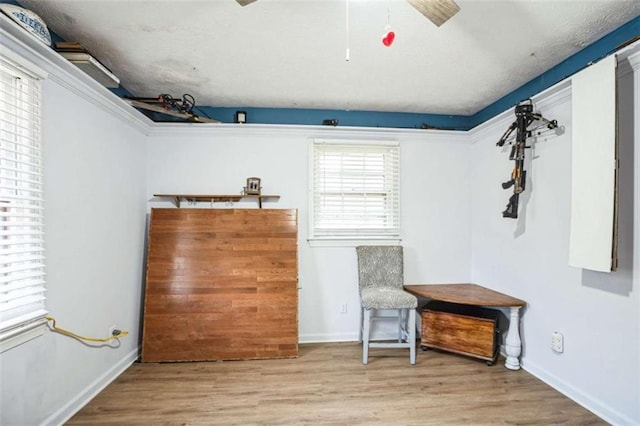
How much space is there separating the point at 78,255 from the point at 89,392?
3.38 ft

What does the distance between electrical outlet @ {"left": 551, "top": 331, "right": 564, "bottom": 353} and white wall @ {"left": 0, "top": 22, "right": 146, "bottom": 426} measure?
141 inches

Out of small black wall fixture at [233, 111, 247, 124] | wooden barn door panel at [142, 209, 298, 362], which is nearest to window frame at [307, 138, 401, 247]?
wooden barn door panel at [142, 209, 298, 362]

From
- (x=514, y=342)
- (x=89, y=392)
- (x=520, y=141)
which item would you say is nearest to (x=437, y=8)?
(x=520, y=141)

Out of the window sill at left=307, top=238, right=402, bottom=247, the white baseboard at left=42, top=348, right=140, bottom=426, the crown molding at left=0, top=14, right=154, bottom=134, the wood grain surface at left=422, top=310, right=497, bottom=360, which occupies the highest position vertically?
the crown molding at left=0, top=14, right=154, bottom=134

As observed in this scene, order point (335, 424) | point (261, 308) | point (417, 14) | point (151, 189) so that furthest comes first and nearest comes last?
1. point (151, 189)
2. point (261, 308)
3. point (335, 424)
4. point (417, 14)

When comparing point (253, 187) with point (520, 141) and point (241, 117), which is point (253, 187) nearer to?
point (241, 117)

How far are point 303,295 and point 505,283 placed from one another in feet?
6.78

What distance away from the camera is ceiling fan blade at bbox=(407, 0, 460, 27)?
129cm

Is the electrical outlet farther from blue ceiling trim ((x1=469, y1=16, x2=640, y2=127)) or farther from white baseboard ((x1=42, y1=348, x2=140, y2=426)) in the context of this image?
white baseboard ((x1=42, y1=348, x2=140, y2=426))

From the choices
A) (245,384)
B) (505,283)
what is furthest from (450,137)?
(245,384)

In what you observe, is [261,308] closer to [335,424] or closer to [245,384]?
[245,384]

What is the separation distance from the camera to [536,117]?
7.52ft

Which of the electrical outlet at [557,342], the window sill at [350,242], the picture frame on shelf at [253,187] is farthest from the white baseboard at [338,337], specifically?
the picture frame on shelf at [253,187]

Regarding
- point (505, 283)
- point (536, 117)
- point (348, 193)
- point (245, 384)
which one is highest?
point (536, 117)
